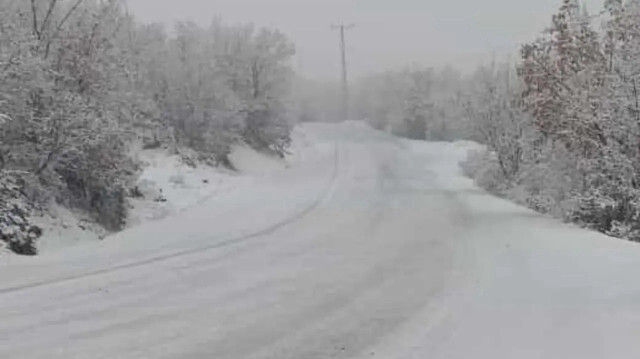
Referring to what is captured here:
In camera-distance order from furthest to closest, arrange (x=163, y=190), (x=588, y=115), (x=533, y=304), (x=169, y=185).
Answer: (x=169, y=185)
(x=163, y=190)
(x=588, y=115)
(x=533, y=304)

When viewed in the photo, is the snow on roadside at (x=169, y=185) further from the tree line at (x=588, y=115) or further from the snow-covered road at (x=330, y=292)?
the tree line at (x=588, y=115)

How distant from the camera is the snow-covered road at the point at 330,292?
7.95m

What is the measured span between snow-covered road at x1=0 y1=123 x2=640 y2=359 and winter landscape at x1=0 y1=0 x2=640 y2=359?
0.04 metres

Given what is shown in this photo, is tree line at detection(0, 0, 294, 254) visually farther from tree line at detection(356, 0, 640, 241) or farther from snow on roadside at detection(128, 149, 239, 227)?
tree line at detection(356, 0, 640, 241)

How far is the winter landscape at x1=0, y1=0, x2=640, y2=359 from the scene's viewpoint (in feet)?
27.8

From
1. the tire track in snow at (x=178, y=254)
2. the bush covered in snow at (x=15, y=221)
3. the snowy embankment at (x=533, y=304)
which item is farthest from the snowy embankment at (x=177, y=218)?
the snowy embankment at (x=533, y=304)

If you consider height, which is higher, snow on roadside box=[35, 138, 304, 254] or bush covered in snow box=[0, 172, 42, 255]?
bush covered in snow box=[0, 172, 42, 255]

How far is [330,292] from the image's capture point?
1089cm

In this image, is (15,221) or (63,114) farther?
(63,114)

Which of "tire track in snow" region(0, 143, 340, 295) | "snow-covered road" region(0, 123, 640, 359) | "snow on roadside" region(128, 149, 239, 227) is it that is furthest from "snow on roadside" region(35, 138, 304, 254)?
"tire track in snow" region(0, 143, 340, 295)

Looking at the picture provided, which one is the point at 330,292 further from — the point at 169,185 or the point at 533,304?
the point at 169,185

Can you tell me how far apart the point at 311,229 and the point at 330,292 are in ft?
25.6

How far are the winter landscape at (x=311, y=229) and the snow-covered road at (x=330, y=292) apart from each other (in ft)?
0.14

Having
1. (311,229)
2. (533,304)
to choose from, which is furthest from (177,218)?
(533,304)
